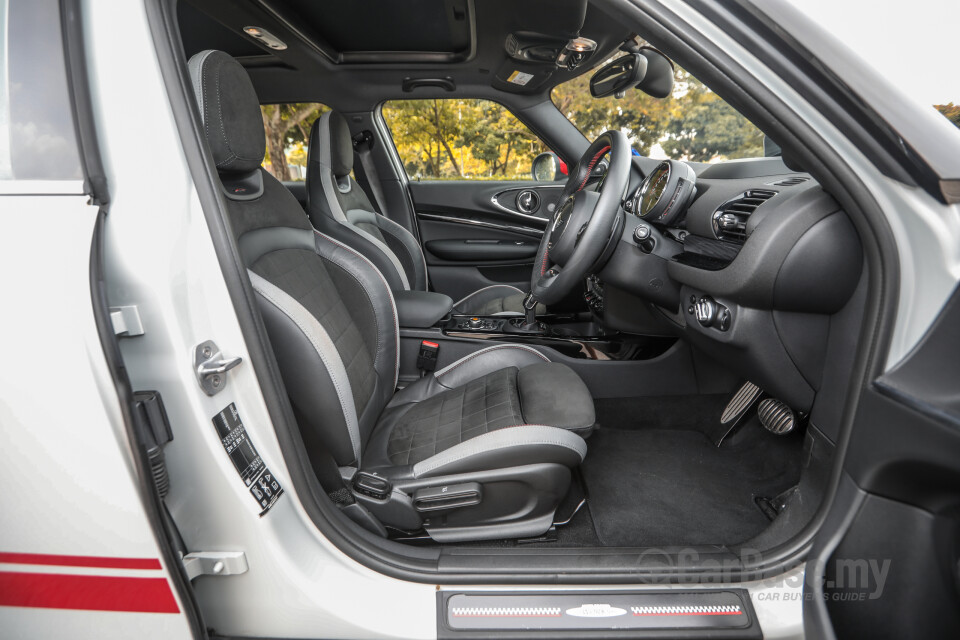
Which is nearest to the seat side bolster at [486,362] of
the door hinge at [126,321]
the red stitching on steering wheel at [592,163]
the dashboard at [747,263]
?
the dashboard at [747,263]

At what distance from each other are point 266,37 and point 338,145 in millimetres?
587

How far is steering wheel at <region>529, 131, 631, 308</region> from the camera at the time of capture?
4.25ft

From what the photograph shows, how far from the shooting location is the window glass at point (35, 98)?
0.69m

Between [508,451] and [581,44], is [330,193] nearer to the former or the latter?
[581,44]

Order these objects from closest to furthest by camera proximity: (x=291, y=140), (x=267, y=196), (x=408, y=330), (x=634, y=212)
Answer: (x=267, y=196), (x=634, y=212), (x=408, y=330), (x=291, y=140)

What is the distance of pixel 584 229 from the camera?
4.48ft

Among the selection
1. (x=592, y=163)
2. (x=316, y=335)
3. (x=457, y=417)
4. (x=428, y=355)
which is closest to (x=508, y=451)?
(x=457, y=417)

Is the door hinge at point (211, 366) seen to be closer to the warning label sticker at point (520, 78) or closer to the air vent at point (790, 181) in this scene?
the air vent at point (790, 181)

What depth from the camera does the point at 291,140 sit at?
3062 millimetres

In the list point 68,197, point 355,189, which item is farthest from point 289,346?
point 355,189

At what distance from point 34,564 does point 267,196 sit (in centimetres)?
85

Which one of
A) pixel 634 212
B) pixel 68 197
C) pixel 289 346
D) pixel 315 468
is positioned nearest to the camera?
pixel 68 197

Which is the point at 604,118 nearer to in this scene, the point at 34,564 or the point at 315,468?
the point at 315,468

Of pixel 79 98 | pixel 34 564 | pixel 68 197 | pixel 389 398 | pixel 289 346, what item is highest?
pixel 79 98
